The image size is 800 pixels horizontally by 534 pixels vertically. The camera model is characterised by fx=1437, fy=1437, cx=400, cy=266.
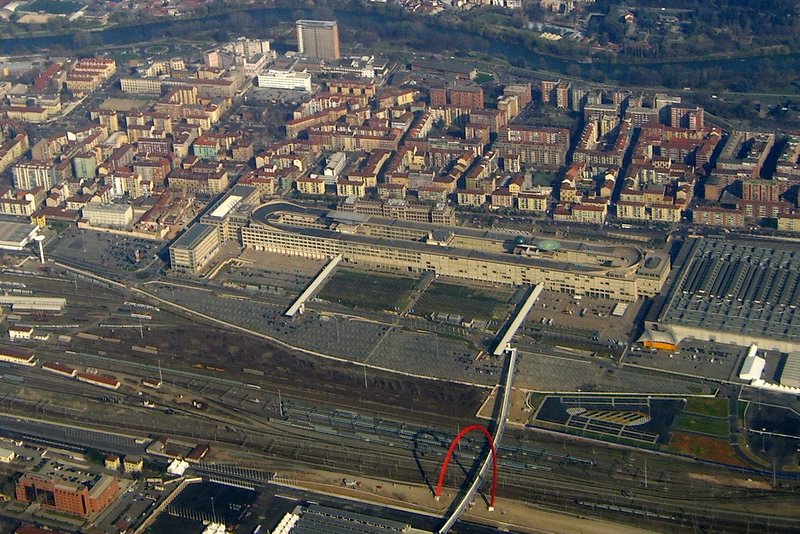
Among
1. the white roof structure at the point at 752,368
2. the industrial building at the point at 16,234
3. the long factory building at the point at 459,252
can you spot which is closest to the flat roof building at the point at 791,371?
the white roof structure at the point at 752,368

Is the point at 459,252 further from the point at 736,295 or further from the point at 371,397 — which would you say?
the point at 736,295

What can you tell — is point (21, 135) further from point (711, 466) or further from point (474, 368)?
point (711, 466)

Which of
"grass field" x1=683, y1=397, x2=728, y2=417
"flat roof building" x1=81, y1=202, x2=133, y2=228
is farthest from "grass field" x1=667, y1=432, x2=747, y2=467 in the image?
"flat roof building" x1=81, y1=202, x2=133, y2=228

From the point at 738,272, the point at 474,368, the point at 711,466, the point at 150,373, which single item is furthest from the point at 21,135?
the point at 711,466

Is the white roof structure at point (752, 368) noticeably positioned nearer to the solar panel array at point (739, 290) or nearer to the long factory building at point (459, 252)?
the solar panel array at point (739, 290)

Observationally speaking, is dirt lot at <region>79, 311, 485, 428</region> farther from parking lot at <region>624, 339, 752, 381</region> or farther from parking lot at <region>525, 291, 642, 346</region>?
parking lot at <region>624, 339, 752, 381</region>

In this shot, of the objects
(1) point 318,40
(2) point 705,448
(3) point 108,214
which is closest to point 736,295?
(2) point 705,448
